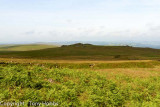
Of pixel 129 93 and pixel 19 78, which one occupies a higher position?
pixel 19 78

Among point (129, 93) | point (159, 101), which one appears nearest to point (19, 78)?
point (129, 93)

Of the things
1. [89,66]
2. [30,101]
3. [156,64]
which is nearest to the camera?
[30,101]

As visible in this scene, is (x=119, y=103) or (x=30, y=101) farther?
(x=119, y=103)

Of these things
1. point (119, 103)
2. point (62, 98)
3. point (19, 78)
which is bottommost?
point (119, 103)

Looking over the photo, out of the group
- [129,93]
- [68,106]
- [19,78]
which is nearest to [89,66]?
[129,93]

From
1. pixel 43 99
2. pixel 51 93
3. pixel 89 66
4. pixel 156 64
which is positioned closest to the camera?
pixel 43 99

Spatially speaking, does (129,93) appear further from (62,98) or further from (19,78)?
(19,78)

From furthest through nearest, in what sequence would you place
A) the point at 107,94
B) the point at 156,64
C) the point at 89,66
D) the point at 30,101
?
the point at 156,64 < the point at 89,66 < the point at 107,94 < the point at 30,101

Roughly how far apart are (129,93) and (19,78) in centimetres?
1333

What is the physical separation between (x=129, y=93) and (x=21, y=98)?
11999mm

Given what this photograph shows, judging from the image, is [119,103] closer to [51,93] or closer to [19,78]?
[51,93]

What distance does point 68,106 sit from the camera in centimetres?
1077

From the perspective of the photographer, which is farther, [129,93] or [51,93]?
[129,93]

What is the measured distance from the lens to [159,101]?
13305mm
